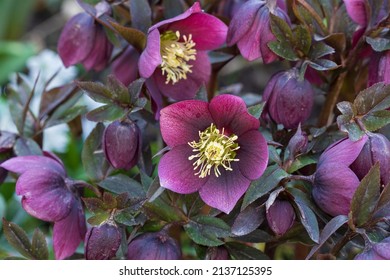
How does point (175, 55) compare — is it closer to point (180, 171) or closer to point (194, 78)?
point (194, 78)

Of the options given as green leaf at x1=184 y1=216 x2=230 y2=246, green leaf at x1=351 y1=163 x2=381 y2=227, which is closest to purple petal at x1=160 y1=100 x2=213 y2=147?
green leaf at x1=184 y1=216 x2=230 y2=246

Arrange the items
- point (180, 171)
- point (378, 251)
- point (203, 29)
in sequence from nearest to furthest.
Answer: point (378, 251) → point (180, 171) → point (203, 29)

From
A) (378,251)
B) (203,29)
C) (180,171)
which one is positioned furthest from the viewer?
(203,29)

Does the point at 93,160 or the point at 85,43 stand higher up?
the point at 85,43

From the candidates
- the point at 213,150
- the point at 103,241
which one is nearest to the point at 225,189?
the point at 213,150

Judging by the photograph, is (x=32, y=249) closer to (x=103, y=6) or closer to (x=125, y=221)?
(x=125, y=221)

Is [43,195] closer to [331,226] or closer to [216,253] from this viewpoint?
[216,253]

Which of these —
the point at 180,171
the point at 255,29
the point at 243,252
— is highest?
the point at 255,29

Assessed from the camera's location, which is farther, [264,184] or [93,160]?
[93,160]

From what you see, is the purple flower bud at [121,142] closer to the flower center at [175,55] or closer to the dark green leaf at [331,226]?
the flower center at [175,55]
